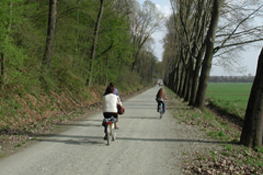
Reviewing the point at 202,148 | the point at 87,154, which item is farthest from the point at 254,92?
the point at 87,154

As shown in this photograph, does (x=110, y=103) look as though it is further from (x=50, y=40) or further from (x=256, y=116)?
(x=50, y=40)

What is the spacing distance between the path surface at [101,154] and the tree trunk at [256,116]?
5.24ft

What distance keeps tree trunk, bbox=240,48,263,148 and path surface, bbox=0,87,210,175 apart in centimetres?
160

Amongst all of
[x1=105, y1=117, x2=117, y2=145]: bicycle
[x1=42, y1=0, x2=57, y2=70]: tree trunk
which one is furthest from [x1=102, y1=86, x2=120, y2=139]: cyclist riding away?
[x1=42, y1=0, x2=57, y2=70]: tree trunk

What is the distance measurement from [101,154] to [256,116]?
4.44 metres

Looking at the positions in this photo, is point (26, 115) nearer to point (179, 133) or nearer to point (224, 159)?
point (179, 133)

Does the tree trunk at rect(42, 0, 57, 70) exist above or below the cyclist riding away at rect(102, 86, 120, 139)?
above

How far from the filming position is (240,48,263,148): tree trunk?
7146mm

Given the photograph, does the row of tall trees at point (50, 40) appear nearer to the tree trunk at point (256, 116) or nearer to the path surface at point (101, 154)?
the path surface at point (101, 154)

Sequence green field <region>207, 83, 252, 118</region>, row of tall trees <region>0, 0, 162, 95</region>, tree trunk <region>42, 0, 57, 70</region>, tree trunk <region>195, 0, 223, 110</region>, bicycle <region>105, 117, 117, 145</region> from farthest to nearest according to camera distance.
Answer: green field <region>207, 83, 252, 118</region> < tree trunk <region>195, 0, 223, 110</region> < tree trunk <region>42, 0, 57, 70</region> < row of tall trees <region>0, 0, 162, 95</region> < bicycle <region>105, 117, 117, 145</region>

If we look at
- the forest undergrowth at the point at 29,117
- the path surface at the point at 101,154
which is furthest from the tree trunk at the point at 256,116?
the forest undergrowth at the point at 29,117

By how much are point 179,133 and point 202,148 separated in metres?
2.26

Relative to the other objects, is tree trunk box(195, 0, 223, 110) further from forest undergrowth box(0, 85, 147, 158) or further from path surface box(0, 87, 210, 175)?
forest undergrowth box(0, 85, 147, 158)

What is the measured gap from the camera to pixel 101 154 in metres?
6.60
